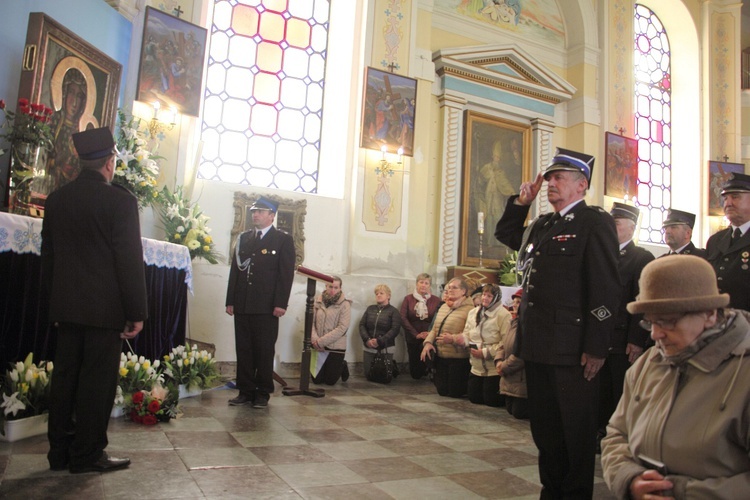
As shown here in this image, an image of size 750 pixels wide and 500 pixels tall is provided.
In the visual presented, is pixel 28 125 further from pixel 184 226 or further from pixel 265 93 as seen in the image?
pixel 265 93

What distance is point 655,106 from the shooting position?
485 inches

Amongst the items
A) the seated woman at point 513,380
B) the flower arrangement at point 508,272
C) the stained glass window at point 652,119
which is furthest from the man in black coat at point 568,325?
the stained glass window at point 652,119

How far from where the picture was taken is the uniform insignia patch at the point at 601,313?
2.65 m

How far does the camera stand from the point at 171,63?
23.5 feet

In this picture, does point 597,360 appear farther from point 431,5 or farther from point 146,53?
point 431,5

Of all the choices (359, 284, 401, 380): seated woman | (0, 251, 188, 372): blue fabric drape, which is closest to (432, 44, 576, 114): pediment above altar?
(359, 284, 401, 380): seated woman

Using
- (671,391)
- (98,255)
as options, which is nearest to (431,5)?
(98,255)

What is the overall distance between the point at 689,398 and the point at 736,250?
103 inches

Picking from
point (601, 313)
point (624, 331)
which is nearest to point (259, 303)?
point (624, 331)

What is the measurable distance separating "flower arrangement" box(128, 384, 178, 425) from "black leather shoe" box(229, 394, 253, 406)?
816 mm

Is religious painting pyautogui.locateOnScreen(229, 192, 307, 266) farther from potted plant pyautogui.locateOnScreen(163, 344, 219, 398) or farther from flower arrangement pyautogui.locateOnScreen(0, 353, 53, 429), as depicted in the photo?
flower arrangement pyautogui.locateOnScreen(0, 353, 53, 429)

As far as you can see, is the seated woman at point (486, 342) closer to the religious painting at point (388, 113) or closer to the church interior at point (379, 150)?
the church interior at point (379, 150)

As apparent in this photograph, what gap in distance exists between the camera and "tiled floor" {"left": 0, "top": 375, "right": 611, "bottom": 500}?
289cm

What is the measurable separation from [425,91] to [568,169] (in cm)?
662
